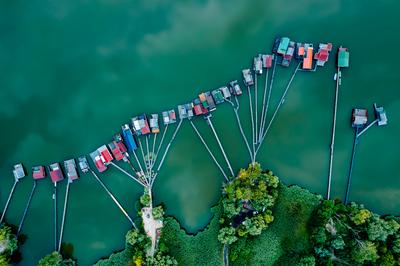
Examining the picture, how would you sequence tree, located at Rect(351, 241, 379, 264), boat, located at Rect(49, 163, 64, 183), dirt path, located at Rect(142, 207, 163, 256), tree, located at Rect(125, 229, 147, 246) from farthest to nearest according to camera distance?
boat, located at Rect(49, 163, 64, 183) → dirt path, located at Rect(142, 207, 163, 256) → tree, located at Rect(125, 229, 147, 246) → tree, located at Rect(351, 241, 379, 264)

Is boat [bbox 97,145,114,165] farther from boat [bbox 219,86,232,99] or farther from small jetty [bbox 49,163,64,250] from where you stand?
boat [bbox 219,86,232,99]

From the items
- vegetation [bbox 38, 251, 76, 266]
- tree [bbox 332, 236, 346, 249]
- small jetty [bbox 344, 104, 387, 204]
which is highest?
small jetty [bbox 344, 104, 387, 204]

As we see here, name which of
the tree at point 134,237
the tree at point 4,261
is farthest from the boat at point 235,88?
the tree at point 4,261

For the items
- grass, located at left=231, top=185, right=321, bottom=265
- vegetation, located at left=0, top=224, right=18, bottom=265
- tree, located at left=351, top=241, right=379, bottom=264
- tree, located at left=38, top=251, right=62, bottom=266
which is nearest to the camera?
tree, located at left=351, top=241, right=379, bottom=264

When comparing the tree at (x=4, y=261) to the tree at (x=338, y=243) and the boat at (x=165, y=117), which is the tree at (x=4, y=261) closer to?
the boat at (x=165, y=117)

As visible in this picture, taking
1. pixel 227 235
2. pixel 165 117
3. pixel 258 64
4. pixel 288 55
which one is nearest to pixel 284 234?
pixel 227 235

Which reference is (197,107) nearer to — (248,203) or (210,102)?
(210,102)

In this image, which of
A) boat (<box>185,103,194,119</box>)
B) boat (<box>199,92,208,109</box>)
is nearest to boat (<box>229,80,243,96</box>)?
A: boat (<box>199,92,208,109</box>)

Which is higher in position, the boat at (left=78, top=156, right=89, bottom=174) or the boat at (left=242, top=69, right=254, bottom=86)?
the boat at (left=242, top=69, right=254, bottom=86)
